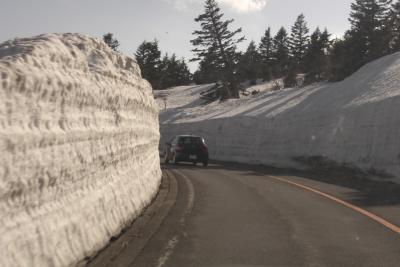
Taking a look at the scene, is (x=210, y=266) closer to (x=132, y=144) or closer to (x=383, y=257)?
(x=383, y=257)

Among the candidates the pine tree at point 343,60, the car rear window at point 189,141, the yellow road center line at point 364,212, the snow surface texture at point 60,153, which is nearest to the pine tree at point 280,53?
the pine tree at point 343,60

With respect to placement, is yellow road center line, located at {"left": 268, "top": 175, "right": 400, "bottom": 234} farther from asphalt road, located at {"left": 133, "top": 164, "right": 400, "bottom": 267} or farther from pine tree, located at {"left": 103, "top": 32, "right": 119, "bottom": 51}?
pine tree, located at {"left": 103, "top": 32, "right": 119, "bottom": 51}

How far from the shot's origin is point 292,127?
30.4 metres

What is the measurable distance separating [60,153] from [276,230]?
386cm

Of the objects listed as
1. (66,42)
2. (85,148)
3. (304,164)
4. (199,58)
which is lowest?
(304,164)

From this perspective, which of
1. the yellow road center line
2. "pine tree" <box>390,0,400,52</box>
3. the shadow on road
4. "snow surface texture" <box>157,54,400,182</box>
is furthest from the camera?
"pine tree" <box>390,0,400,52</box>

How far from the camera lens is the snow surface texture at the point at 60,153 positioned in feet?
15.5

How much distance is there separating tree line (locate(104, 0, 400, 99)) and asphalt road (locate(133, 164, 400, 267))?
3090 cm

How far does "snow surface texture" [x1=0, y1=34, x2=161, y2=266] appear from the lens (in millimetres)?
4734

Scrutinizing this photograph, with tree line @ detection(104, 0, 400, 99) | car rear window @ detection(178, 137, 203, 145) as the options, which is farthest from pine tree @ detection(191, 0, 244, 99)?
car rear window @ detection(178, 137, 203, 145)

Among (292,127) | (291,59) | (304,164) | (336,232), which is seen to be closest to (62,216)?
(336,232)

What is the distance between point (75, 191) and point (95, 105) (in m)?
1.54

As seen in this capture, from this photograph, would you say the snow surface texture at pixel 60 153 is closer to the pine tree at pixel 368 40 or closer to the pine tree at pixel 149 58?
the pine tree at pixel 368 40

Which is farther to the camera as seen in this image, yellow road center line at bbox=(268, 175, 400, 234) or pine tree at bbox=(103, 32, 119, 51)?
pine tree at bbox=(103, 32, 119, 51)
